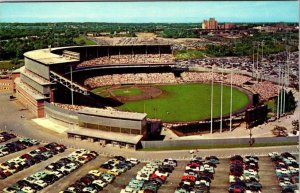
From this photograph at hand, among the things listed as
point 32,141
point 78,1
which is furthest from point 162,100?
point 78,1

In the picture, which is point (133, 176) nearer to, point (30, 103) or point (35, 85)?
point (30, 103)

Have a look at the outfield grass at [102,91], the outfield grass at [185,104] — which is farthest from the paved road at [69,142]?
the outfield grass at [102,91]

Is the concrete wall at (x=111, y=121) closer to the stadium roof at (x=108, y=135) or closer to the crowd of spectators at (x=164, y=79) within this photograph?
the stadium roof at (x=108, y=135)

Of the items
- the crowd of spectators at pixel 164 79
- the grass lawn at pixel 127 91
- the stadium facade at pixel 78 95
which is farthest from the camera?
the crowd of spectators at pixel 164 79

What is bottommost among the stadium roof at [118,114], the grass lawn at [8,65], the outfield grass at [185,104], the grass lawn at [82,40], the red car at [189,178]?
the red car at [189,178]

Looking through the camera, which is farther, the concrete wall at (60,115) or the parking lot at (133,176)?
the concrete wall at (60,115)

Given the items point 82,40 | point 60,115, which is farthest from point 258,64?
point 60,115

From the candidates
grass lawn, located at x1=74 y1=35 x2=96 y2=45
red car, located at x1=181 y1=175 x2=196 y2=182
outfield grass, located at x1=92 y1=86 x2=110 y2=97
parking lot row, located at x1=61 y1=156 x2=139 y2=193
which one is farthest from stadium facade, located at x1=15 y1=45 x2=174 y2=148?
grass lawn, located at x1=74 y1=35 x2=96 y2=45

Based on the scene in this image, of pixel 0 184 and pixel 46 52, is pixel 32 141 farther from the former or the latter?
pixel 46 52
